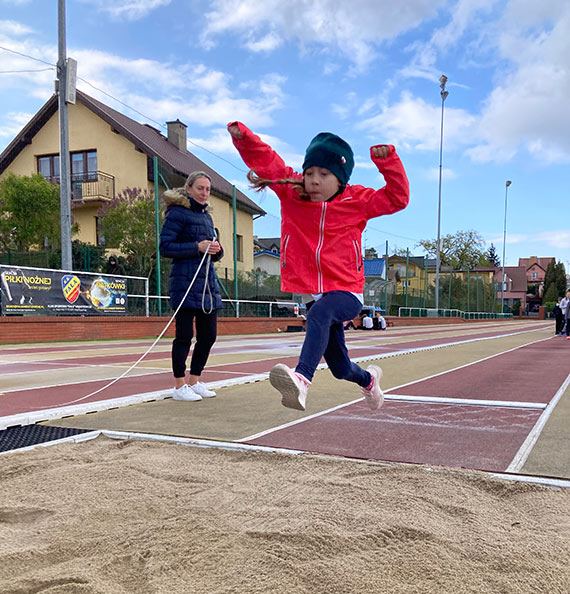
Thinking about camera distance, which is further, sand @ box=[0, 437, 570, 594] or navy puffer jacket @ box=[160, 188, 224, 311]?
navy puffer jacket @ box=[160, 188, 224, 311]

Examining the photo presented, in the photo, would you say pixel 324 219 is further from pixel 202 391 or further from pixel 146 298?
pixel 146 298

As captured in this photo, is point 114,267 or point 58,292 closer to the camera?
point 58,292

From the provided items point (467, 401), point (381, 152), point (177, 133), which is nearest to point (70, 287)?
point (467, 401)

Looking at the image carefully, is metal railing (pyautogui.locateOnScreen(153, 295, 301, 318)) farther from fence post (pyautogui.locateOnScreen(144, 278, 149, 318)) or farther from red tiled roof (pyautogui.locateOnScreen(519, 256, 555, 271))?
red tiled roof (pyautogui.locateOnScreen(519, 256, 555, 271))

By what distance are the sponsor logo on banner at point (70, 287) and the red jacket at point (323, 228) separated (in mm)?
11392

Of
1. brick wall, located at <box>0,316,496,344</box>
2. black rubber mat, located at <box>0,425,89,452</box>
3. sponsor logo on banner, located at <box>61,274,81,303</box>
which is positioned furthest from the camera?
sponsor logo on banner, located at <box>61,274,81,303</box>

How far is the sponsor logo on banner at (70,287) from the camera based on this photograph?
13289 millimetres

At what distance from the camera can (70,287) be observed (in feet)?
44.0

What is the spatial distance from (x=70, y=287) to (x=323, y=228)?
11795 millimetres

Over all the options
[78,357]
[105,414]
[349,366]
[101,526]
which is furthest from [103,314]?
[101,526]

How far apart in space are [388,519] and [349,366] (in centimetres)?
143

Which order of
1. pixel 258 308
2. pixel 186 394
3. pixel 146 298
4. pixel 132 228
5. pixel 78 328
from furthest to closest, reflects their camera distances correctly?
Result: 1. pixel 258 308
2. pixel 132 228
3. pixel 146 298
4. pixel 78 328
5. pixel 186 394

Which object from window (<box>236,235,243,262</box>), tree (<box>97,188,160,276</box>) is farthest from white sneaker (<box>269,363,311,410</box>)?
window (<box>236,235,243,262</box>)

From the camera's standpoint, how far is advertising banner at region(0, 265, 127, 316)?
12.2 m
